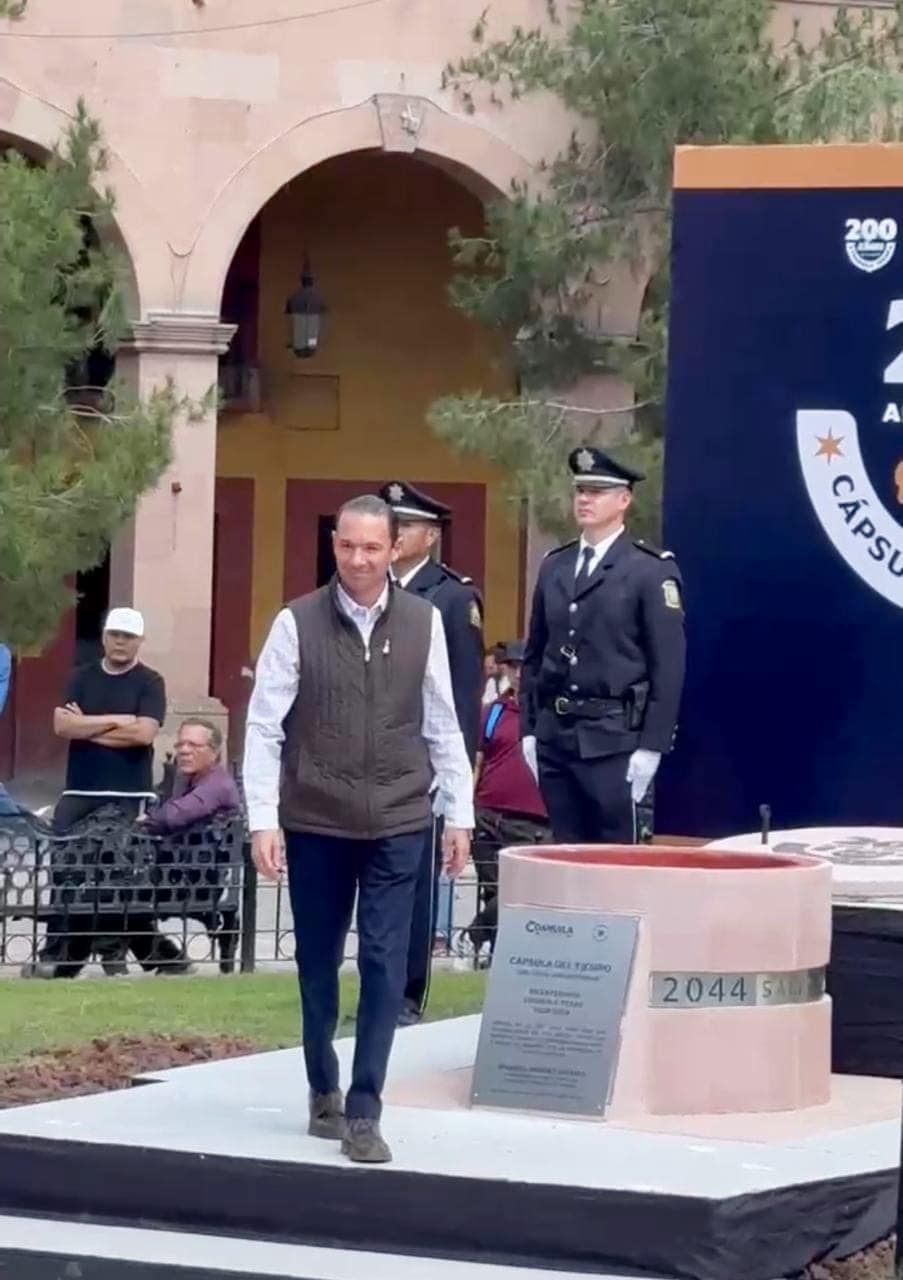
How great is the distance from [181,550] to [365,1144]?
15083 mm

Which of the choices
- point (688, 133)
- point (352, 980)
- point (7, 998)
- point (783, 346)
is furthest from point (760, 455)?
point (688, 133)

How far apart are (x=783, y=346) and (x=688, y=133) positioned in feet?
32.9

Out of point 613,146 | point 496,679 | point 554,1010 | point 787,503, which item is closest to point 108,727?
point 787,503

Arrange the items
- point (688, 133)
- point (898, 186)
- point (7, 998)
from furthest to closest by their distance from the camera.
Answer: point (688, 133)
point (7, 998)
point (898, 186)

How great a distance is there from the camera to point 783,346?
1039 centimetres

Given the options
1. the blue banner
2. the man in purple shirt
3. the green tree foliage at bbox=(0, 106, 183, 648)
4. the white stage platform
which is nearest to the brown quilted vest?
the white stage platform

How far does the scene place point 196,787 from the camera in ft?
45.8

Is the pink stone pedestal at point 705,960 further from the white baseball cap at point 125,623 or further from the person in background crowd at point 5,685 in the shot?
the person in background crowd at point 5,685

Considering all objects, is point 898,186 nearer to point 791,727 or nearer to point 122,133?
point 791,727

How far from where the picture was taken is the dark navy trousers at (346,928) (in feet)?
25.0

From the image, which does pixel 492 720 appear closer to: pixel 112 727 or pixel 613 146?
pixel 112 727

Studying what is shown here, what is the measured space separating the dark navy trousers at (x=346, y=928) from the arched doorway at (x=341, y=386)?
17.7 metres

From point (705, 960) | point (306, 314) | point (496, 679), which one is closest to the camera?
point (705, 960)

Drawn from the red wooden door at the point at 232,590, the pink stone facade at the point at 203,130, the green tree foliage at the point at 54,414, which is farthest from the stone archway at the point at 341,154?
the green tree foliage at the point at 54,414
